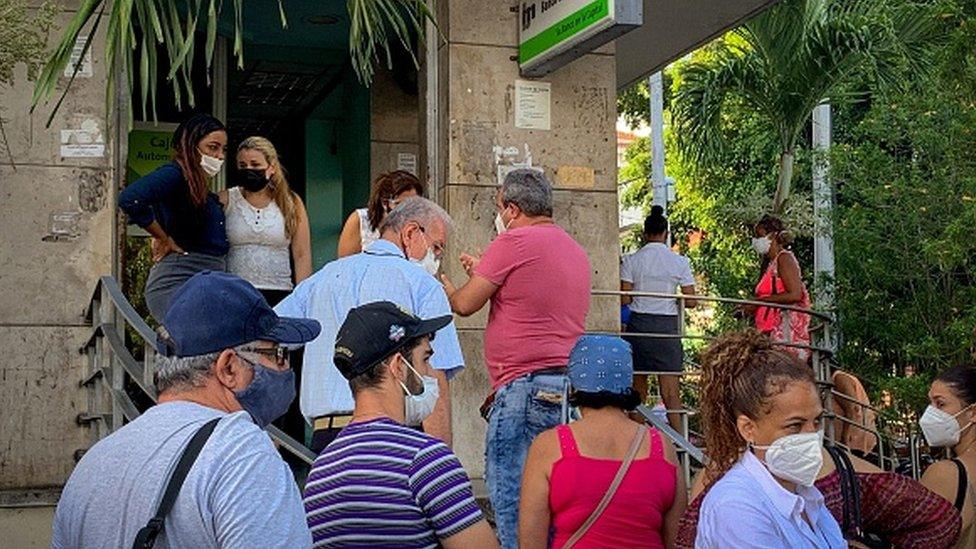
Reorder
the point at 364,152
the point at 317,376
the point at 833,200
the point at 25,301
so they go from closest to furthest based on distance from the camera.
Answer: the point at 317,376
the point at 25,301
the point at 364,152
the point at 833,200

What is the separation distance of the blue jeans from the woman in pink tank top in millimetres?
958

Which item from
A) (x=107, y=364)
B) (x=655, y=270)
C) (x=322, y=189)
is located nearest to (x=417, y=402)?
(x=107, y=364)

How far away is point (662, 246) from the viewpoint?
38.4 ft

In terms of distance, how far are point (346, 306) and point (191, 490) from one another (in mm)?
2432

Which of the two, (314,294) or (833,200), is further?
(833,200)

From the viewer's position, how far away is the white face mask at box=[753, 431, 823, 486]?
415 centimetres

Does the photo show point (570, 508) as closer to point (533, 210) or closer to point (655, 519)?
point (655, 519)

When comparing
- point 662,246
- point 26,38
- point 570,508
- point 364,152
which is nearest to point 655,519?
point 570,508

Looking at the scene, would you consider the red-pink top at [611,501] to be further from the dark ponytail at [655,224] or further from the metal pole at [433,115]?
the dark ponytail at [655,224]

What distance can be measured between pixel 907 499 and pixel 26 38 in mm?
3789

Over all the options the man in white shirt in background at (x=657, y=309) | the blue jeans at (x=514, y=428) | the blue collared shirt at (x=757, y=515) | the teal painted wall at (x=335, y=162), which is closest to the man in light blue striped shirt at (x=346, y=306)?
the blue jeans at (x=514, y=428)

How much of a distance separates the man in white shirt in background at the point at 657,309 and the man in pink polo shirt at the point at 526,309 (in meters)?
3.18

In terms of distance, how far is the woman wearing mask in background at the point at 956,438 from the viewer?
5637 millimetres

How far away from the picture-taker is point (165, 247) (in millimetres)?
7496
